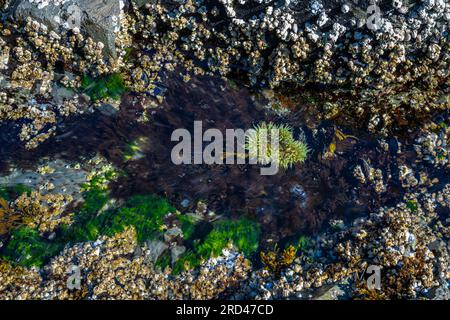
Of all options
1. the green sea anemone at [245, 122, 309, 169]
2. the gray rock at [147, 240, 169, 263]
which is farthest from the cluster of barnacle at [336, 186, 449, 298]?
the gray rock at [147, 240, 169, 263]

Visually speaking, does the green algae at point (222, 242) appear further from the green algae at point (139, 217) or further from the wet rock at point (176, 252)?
the green algae at point (139, 217)

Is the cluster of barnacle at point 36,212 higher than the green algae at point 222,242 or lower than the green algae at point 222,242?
higher

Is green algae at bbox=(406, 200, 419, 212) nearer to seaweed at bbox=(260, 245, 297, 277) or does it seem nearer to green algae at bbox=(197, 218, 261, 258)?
seaweed at bbox=(260, 245, 297, 277)

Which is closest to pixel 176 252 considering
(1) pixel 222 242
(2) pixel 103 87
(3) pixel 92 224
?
(1) pixel 222 242

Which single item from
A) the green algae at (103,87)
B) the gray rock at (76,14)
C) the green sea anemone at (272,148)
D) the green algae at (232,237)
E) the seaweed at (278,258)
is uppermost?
the gray rock at (76,14)

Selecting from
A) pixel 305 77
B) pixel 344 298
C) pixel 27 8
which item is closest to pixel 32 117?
pixel 27 8

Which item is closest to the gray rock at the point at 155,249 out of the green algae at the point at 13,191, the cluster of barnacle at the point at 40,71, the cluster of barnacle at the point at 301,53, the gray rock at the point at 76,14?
the green algae at the point at 13,191

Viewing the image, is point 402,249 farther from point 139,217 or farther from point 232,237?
point 139,217

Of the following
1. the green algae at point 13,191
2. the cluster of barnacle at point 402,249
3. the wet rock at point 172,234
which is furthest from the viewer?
the green algae at point 13,191
